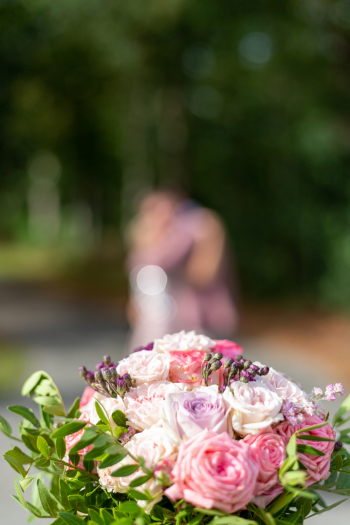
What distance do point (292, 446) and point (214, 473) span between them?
17 cm

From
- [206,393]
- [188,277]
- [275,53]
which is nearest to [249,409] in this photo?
[206,393]

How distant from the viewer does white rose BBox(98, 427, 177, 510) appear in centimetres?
102

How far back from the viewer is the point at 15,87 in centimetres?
809

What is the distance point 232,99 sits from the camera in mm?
13781

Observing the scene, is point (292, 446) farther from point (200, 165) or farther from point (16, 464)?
point (200, 165)

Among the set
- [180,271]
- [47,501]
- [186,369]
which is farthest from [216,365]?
[180,271]

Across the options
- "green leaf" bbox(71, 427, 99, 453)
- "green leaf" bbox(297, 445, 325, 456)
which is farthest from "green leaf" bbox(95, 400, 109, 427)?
"green leaf" bbox(297, 445, 325, 456)

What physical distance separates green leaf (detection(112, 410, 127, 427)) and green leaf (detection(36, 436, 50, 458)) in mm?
221

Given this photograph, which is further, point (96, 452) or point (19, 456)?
point (19, 456)

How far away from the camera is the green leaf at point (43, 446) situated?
1215mm

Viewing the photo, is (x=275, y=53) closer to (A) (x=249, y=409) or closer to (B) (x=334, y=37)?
(B) (x=334, y=37)

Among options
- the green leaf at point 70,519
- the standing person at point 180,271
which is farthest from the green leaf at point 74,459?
the standing person at point 180,271

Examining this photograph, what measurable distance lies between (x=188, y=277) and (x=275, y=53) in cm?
882

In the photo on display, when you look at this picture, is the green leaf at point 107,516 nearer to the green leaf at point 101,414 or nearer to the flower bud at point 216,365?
the green leaf at point 101,414
